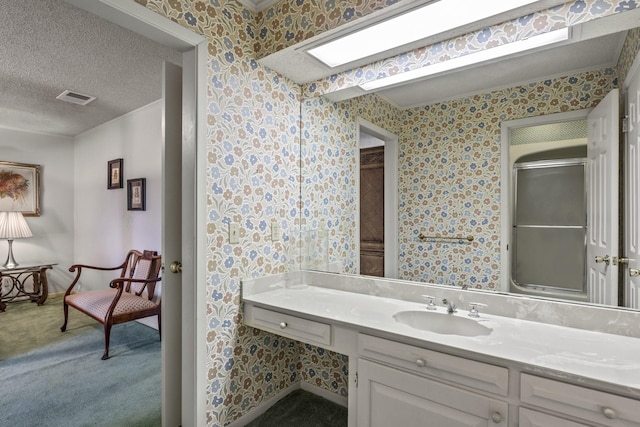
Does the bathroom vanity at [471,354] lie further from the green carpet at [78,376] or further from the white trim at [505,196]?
the green carpet at [78,376]

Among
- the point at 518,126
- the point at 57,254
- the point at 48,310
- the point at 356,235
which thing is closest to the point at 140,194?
the point at 48,310

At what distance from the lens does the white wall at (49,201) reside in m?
4.52

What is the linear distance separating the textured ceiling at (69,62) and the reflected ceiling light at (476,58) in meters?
1.70

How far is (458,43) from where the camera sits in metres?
1.49

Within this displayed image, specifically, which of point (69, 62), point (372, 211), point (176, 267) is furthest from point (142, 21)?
point (69, 62)

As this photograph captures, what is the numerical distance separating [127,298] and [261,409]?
6.58 feet

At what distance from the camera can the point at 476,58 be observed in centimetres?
155

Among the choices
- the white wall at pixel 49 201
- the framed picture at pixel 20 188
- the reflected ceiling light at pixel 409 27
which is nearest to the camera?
the reflected ceiling light at pixel 409 27

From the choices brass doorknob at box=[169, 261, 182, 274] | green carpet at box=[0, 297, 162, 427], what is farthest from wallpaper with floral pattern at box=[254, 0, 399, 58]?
green carpet at box=[0, 297, 162, 427]

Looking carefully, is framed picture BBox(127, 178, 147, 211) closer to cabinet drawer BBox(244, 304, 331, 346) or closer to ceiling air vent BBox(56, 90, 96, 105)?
ceiling air vent BBox(56, 90, 96, 105)

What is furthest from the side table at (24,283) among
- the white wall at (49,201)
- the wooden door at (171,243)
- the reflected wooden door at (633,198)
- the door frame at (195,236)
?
the reflected wooden door at (633,198)

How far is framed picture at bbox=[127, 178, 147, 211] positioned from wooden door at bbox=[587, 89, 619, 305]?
12.6 ft

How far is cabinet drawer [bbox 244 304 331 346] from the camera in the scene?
58.8 inches

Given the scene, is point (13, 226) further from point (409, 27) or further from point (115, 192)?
point (409, 27)
